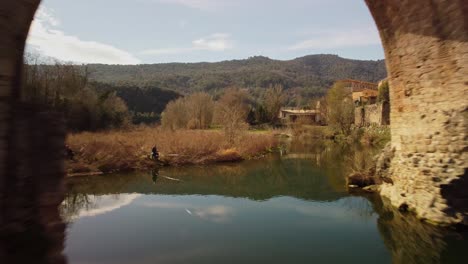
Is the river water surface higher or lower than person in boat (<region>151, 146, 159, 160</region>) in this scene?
lower

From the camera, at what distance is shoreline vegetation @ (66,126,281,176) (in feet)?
52.6

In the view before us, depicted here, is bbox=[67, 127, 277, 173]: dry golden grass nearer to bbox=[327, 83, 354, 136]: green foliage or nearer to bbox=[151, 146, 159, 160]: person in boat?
bbox=[151, 146, 159, 160]: person in boat

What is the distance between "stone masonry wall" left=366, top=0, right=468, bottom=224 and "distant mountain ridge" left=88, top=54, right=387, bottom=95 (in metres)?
77.6

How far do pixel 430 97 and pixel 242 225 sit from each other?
502 centimetres

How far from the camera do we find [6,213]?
294 cm

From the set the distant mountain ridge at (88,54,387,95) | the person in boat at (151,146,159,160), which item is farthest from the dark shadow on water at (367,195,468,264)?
the distant mountain ridge at (88,54,387,95)

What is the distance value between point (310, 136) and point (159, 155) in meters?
19.7

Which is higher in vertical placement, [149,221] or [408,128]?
[408,128]

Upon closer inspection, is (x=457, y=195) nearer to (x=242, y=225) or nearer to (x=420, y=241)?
(x=420, y=241)

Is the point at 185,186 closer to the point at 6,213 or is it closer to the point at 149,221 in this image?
the point at 149,221

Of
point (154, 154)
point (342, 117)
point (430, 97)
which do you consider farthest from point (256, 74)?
point (430, 97)

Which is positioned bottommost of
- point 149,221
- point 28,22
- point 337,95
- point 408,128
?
point 149,221

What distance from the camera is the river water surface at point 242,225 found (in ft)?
20.6

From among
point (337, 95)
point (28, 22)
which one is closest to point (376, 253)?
point (28, 22)
